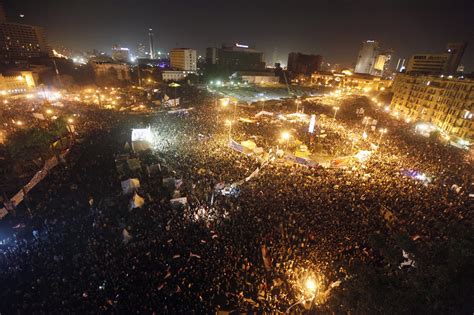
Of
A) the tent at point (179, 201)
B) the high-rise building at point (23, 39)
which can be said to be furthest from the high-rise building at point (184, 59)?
the tent at point (179, 201)

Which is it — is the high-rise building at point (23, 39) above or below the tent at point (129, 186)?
above

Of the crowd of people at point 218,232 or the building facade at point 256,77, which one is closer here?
the crowd of people at point 218,232

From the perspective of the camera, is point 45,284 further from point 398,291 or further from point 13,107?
point 13,107

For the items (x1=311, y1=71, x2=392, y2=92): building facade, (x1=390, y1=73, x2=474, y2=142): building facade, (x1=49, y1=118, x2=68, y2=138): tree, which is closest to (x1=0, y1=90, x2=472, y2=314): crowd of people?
(x1=49, y1=118, x2=68, y2=138): tree

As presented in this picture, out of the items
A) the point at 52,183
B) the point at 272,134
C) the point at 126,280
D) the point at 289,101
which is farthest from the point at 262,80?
the point at 126,280

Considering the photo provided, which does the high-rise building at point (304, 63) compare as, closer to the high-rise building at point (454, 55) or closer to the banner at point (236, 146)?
the high-rise building at point (454, 55)

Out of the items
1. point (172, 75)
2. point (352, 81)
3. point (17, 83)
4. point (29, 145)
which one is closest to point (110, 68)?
Result: point (172, 75)

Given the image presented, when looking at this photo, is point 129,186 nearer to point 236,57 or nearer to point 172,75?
point 172,75
